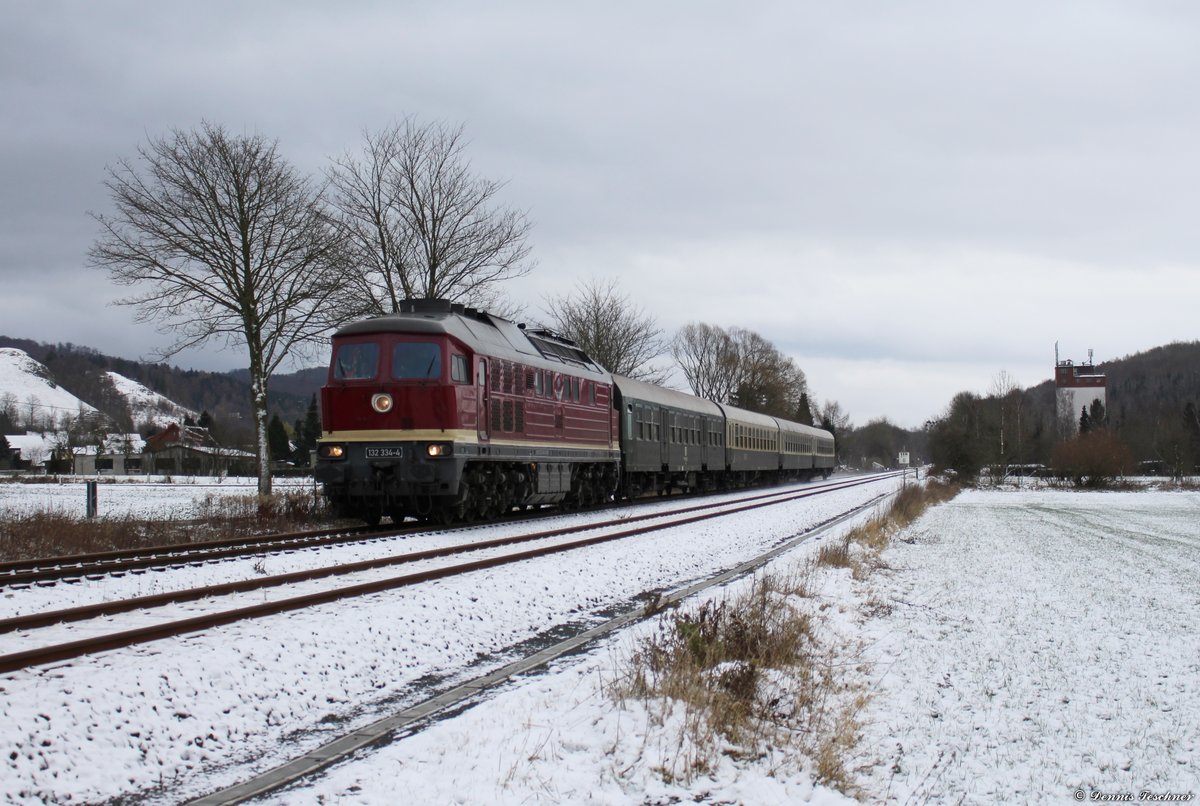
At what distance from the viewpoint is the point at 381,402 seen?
16453 mm

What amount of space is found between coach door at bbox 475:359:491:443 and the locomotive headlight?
1.67 metres

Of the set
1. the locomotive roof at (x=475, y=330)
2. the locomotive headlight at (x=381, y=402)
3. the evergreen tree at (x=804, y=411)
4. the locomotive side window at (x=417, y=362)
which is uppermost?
the evergreen tree at (x=804, y=411)

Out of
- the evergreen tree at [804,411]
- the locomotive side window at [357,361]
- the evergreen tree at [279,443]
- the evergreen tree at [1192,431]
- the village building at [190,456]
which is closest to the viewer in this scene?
the locomotive side window at [357,361]

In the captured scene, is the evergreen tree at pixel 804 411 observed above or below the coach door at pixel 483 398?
above

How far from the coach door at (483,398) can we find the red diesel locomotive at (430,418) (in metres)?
0.02

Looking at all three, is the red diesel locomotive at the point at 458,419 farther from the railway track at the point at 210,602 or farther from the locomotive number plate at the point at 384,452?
the railway track at the point at 210,602

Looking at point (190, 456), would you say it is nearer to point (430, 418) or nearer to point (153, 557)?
point (430, 418)

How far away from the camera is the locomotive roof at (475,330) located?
55.0ft

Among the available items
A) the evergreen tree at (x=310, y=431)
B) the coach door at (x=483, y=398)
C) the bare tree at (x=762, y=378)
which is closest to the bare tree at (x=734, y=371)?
the bare tree at (x=762, y=378)

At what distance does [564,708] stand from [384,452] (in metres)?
10.5

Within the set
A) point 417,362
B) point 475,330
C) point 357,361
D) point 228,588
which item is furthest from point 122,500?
point 228,588

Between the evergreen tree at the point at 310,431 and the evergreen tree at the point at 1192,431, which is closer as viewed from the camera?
the evergreen tree at the point at 1192,431

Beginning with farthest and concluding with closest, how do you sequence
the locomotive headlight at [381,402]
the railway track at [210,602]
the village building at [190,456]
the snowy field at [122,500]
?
1. the village building at [190,456]
2. the snowy field at [122,500]
3. the locomotive headlight at [381,402]
4. the railway track at [210,602]

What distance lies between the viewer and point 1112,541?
834 inches
